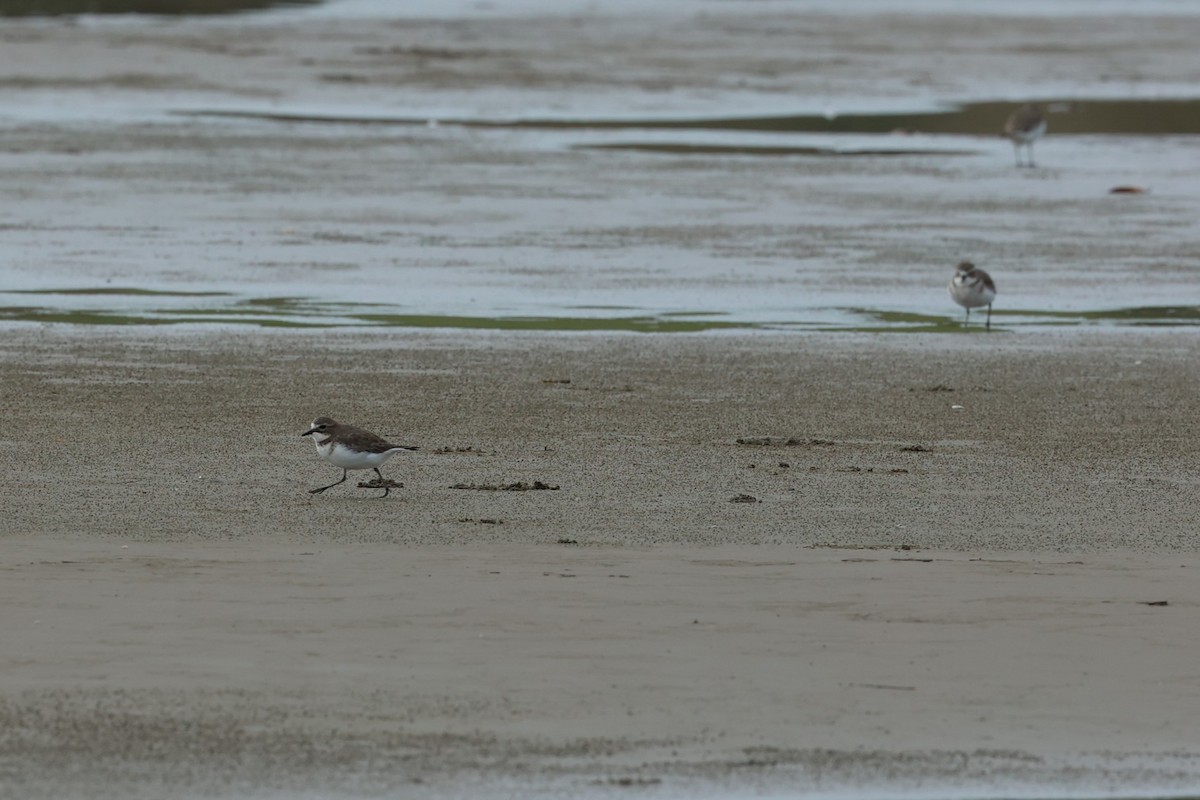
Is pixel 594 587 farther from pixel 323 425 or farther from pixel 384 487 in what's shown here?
pixel 323 425

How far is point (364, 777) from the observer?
7203mm

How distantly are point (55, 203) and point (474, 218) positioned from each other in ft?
13.8

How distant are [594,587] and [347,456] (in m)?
2.07

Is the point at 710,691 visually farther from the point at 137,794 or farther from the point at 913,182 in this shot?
the point at 913,182

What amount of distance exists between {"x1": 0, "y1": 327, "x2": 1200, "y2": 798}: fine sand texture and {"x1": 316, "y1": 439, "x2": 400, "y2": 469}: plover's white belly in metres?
0.19

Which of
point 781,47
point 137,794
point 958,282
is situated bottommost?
point 137,794

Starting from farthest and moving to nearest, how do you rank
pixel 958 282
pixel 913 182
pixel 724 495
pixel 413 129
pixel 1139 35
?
pixel 1139 35 < pixel 413 129 < pixel 913 182 < pixel 958 282 < pixel 724 495

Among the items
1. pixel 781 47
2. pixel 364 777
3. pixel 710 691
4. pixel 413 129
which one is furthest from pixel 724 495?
pixel 781 47

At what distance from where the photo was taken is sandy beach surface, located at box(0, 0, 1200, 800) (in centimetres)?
762

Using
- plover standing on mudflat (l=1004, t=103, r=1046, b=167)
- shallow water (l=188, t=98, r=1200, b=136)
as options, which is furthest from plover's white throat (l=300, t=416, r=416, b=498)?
shallow water (l=188, t=98, r=1200, b=136)

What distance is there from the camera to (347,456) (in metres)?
10.9

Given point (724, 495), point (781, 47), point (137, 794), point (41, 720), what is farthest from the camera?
point (781, 47)

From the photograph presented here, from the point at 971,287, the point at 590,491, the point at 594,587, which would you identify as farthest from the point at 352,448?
the point at 971,287

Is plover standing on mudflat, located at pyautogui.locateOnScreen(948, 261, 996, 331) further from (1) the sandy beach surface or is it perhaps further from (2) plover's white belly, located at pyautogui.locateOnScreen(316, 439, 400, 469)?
(2) plover's white belly, located at pyautogui.locateOnScreen(316, 439, 400, 469)
